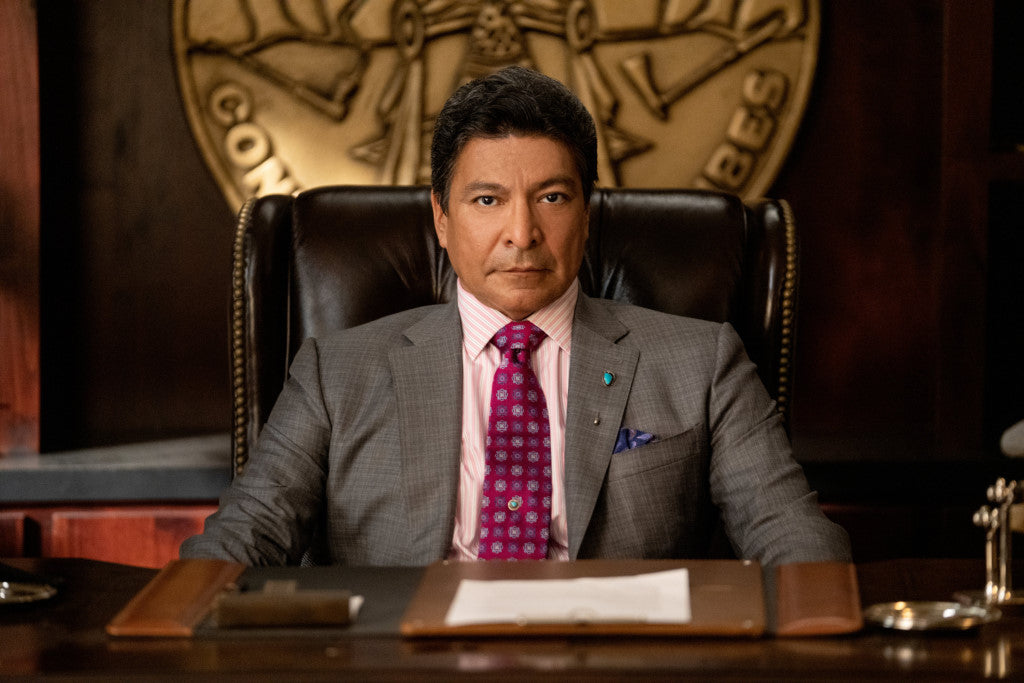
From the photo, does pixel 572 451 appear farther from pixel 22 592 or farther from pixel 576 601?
pixel 22 592

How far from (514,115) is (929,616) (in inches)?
42.5

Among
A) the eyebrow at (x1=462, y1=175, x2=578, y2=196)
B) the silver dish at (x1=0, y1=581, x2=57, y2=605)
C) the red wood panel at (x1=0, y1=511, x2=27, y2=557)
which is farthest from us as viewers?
the red wood panel at (x1=0, y1=511, x2=27, y2=557)

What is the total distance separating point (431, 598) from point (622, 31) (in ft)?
6.61

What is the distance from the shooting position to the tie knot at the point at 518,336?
192cm

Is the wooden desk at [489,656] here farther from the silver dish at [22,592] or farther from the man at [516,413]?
the man at [516,413]

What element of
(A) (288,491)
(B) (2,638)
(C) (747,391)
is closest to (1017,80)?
(C) (747,391)

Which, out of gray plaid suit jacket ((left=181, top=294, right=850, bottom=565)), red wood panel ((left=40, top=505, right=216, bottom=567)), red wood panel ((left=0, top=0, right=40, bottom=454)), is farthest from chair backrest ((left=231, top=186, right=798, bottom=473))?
red wood panel ((left=0, top=0, right=40, bottom=454))

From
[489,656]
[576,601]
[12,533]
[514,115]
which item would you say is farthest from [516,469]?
[12,533]

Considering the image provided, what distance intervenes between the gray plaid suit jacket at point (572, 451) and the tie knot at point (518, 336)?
0.07m

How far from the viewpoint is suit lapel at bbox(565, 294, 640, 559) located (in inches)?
70.7

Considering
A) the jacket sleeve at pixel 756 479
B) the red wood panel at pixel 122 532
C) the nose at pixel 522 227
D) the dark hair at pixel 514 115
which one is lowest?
the red wood panel at pixel 122 532

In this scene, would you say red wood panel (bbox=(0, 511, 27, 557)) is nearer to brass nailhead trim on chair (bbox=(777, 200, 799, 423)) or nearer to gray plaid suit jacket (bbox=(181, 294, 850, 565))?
gray plaid suit jacket (bbox=(181, 294, 850, 565))

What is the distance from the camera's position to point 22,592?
1.26 metres

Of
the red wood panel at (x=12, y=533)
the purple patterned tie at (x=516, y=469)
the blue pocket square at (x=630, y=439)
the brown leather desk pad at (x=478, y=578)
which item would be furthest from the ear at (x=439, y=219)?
the red wood panel at (x=12, y=533)
